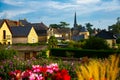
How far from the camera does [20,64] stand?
19.8 metres

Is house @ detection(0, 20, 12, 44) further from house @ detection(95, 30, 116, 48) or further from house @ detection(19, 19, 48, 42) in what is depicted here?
house @ detection(19, 19, 48, 42)

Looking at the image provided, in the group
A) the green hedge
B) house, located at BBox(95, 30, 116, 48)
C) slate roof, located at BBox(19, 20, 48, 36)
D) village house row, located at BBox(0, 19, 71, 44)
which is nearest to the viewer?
the green hedge

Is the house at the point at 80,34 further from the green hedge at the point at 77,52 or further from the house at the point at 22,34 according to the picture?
the green hedge at the point at 77,52

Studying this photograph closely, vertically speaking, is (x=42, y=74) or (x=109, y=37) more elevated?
(x=109, y=37)

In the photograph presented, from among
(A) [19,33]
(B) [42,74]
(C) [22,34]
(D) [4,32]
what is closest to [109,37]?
(C) [22,34]

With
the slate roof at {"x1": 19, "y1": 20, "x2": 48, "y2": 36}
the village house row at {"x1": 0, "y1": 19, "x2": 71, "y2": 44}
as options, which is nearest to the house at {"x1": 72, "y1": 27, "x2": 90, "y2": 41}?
the slate roof at {"x1": 19, "y1": 20, "x2": 48, "y2": 36}

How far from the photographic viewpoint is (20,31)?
82875mm

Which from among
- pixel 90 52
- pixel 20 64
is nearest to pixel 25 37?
pixel 90 52

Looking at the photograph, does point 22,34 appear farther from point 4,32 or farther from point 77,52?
point 77,52

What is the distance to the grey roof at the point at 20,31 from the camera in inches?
3227

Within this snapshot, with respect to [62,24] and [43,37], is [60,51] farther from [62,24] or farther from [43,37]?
[62,24]

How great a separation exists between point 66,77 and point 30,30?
77.6m

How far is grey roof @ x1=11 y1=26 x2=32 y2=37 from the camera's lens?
82.0 meters

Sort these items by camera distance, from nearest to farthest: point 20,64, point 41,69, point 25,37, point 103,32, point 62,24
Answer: point 41,69, point 20,64, point 25,37, point 103,32, point 62,24
